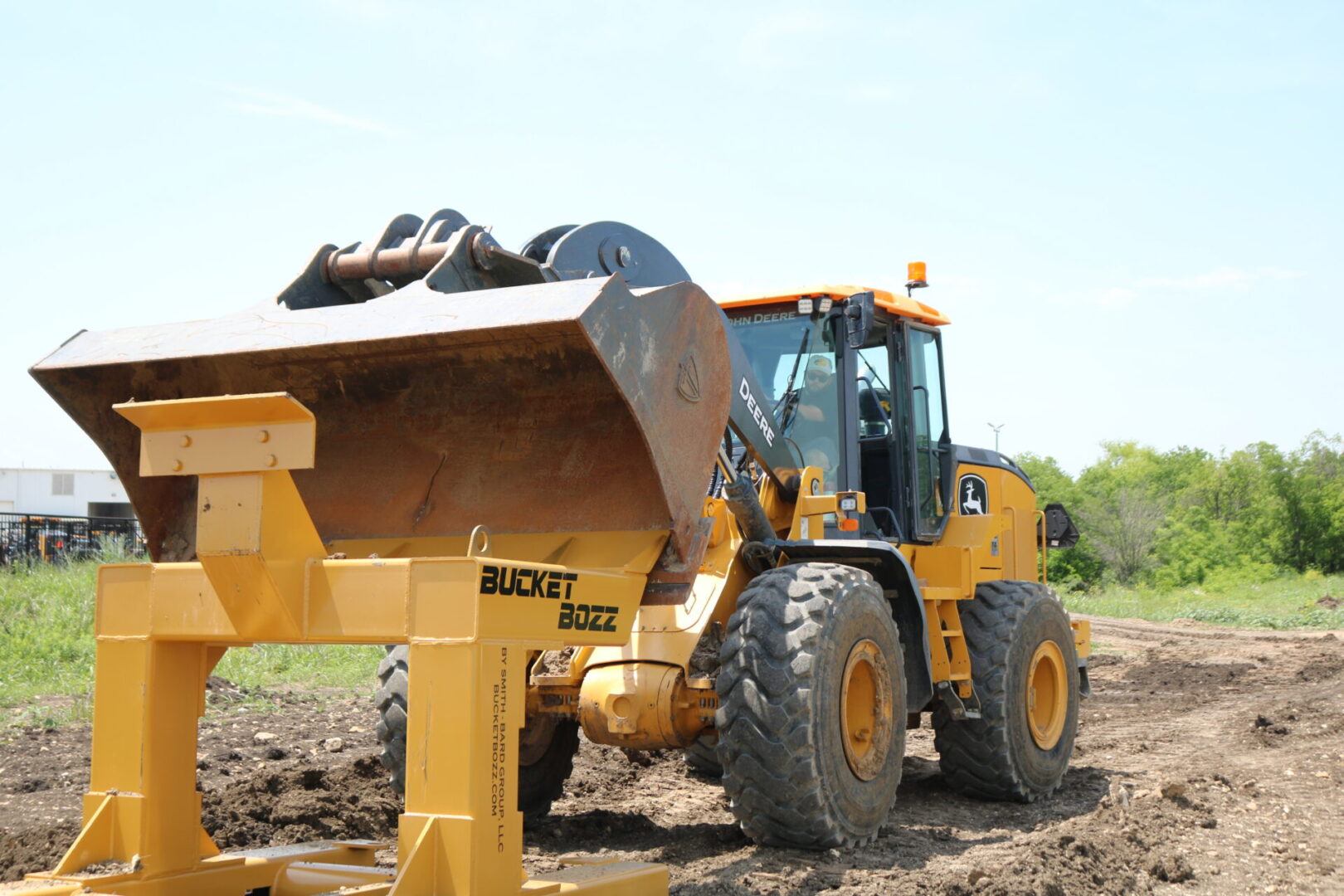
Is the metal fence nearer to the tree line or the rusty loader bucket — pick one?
the rusty loader bucket

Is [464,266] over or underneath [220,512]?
over

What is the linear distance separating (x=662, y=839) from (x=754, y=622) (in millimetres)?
1408

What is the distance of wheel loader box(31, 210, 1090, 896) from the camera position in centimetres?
372

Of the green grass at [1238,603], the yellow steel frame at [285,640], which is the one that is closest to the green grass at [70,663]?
the yellow steel frame at [285,640]

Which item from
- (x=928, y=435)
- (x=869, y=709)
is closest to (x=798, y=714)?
(x=869, y=709)

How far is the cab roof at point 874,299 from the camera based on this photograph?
711 centimetres

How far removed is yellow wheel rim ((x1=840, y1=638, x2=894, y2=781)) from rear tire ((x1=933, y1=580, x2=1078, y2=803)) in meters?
1.58

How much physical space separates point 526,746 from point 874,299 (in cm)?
315

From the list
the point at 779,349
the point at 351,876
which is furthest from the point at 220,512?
the point at 779,349

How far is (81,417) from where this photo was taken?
495 centimetres

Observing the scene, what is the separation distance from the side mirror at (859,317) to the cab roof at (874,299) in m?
0.14

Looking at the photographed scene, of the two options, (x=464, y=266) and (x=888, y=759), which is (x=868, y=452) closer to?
(x=888, y=759)

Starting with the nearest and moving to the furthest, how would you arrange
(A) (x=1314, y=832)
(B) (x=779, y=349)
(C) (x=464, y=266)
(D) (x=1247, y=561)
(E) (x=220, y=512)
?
(E) (x=220, y=512), (C) (x=464, y=266), (A) (x=1314, y=832), (B) (x=779, y=349), (D) (x=1247, y=561)

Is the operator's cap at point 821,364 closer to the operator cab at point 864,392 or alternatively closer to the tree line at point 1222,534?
the operator cab at point 864,392
